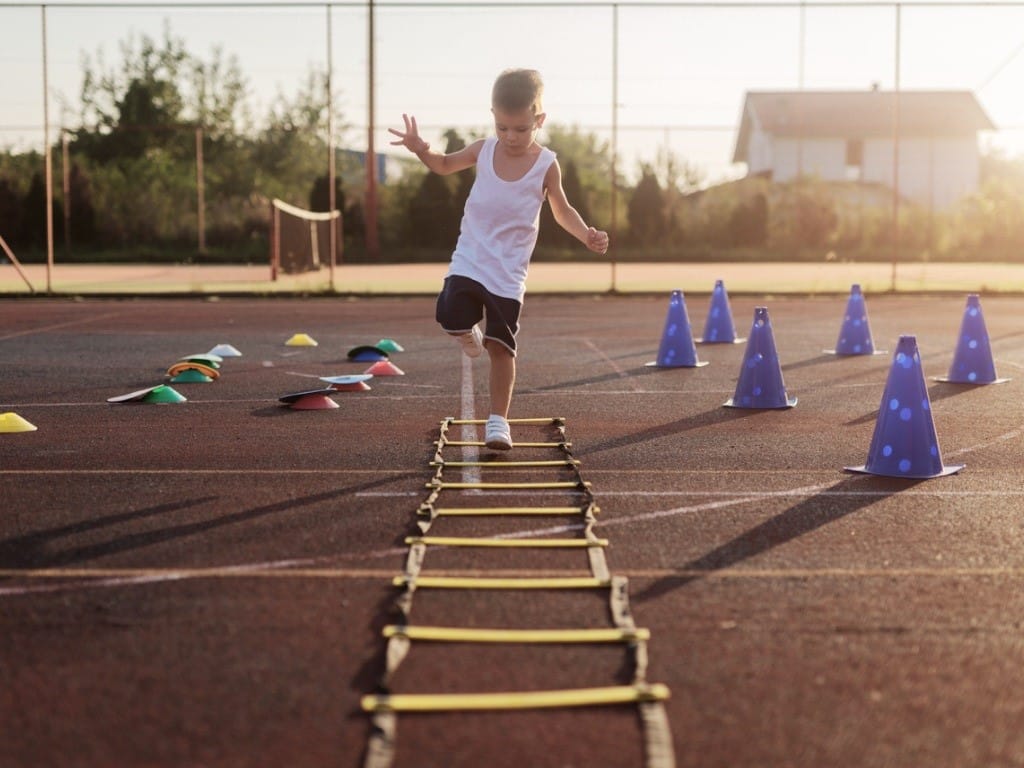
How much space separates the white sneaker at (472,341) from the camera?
25.8 feet

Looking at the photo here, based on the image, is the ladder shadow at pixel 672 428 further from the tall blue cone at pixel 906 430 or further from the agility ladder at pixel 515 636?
the agility ladder at pixel 515 636

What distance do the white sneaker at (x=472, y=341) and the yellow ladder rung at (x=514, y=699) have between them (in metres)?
4.28

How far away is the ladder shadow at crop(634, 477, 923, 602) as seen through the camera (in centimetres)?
496

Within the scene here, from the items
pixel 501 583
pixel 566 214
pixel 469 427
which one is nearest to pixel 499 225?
pixel 566 214

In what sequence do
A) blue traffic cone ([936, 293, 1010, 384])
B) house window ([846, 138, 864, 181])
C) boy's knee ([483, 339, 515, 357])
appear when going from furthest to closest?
house window ([846, 138, 864, 181]) < blue traffic cone ([936, 293, 1010, 384]) < boy's knee ([483, 339, 515, 357])

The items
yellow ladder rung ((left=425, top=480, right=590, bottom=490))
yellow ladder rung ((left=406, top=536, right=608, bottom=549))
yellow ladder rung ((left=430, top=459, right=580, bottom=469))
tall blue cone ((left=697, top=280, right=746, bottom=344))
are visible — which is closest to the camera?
yellow ladder rung ((left=406, top=536, right=608, bottom=549))

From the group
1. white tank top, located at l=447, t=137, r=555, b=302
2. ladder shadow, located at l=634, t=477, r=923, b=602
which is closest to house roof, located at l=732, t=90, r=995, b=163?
white tank top, located at l=447, t=137, r=555, b=302

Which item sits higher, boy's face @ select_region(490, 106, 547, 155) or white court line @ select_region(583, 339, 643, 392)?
boy's face @ select_region(490, 106, 547, 155)

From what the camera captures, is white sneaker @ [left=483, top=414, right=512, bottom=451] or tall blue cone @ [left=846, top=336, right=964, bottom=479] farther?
white sneaker @ [left=483, top=414, right=512, bottom=451]

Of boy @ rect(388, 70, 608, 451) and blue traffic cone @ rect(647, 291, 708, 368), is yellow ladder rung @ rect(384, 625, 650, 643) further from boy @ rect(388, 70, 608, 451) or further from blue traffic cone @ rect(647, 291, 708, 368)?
blue traffic cone @ rect(647, 291, 708, 368)

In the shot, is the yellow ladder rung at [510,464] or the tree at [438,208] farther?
the tree at [438,208]

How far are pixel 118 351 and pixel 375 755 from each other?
1129 cm

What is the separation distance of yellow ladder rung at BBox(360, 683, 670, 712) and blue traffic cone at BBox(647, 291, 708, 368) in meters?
8.86

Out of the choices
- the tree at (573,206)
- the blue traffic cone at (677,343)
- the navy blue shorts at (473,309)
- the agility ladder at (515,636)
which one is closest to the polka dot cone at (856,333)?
the blue traffic cone at (677,343)
